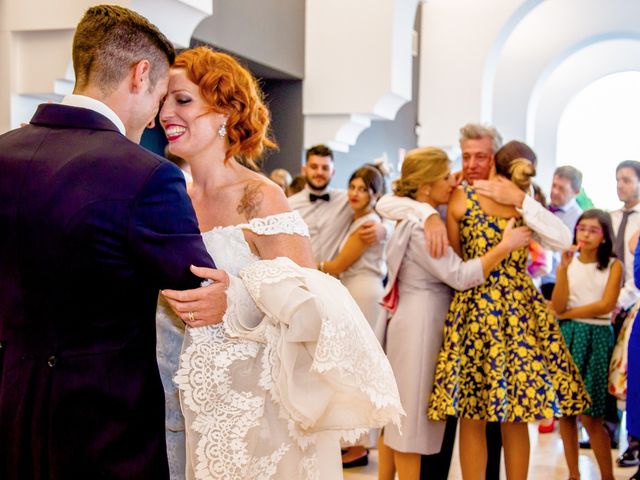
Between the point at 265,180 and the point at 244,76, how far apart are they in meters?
0.28

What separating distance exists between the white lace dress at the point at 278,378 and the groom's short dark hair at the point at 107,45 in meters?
0.53

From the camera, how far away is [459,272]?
3.42 m

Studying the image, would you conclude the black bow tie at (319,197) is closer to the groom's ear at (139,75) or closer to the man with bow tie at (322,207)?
the man with bow tie at (322,207)

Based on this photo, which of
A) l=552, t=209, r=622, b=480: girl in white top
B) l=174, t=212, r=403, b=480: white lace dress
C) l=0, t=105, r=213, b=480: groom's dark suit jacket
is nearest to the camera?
l=0, t=105, r=213, b=480: groom's dark suit jacket

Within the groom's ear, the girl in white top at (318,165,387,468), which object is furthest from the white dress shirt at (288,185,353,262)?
the groom's ear

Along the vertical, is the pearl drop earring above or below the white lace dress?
above

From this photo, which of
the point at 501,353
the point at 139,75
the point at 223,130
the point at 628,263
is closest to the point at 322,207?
the point at 628,263

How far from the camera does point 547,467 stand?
464 centimetres

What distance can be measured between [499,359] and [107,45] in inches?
88.4

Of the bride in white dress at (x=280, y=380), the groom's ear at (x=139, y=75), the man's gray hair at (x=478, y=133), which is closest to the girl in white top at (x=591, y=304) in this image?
the man's gray hair at (x=478, y=133)

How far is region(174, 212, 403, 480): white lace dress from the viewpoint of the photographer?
5.92 ft

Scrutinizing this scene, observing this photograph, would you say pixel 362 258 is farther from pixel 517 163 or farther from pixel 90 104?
pixel 90 104

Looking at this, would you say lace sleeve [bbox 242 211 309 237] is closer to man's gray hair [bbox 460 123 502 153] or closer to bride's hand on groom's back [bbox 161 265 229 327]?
bride's hand on groom's back [bbox 161 265 229 327]

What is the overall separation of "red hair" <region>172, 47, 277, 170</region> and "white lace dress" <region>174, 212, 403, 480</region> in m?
0.46
